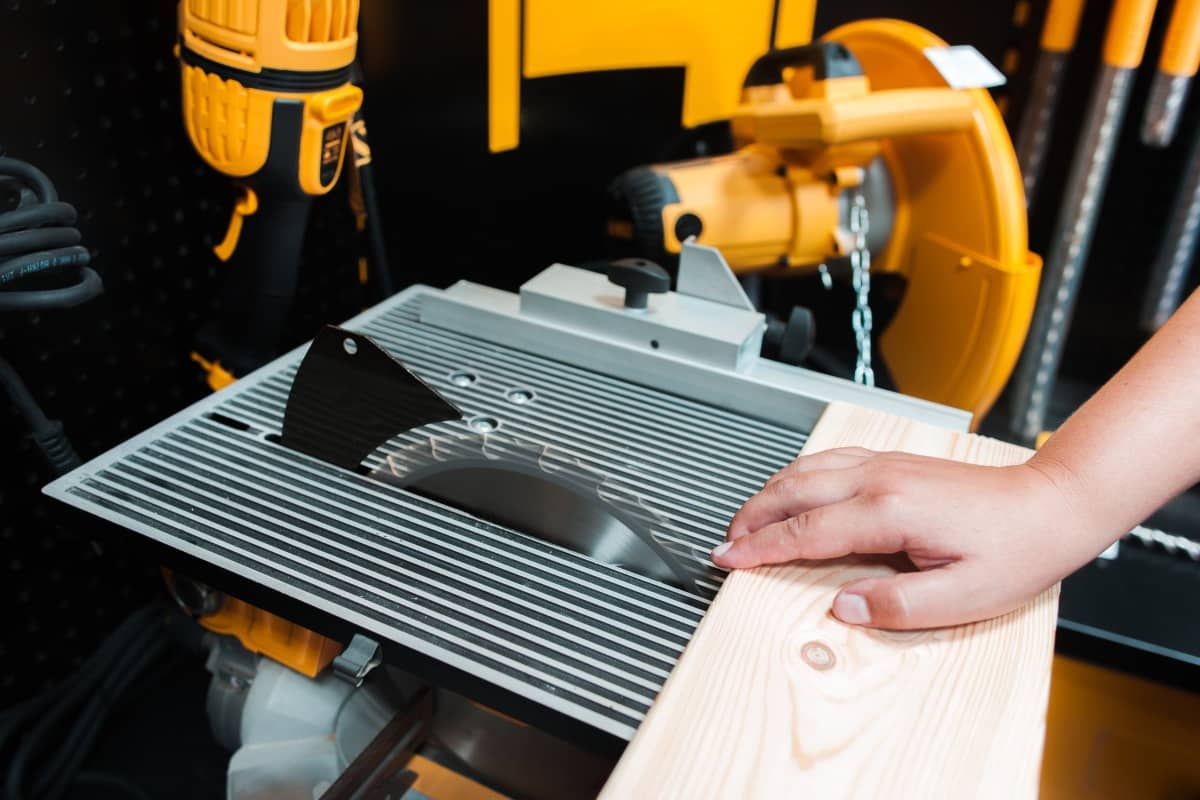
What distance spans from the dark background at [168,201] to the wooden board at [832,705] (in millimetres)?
528

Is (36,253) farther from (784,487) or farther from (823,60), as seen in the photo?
(823,60)

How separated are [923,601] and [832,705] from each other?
0.09 meters

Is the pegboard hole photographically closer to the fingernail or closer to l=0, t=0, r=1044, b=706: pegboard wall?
l=0, t=0, r=1044, b=706: pegboard wall

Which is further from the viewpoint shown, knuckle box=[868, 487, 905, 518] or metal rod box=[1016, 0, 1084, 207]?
metal rod box=[1016, 0, 1084, 207]

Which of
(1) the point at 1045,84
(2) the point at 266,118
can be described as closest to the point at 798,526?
(2) the point at 266,118

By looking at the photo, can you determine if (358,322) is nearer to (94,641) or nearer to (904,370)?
(94,641)

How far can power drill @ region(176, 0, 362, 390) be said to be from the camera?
0.83 metres

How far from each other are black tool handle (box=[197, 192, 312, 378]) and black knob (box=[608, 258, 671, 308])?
364 millimetres

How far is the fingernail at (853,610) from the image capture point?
0.55 metres

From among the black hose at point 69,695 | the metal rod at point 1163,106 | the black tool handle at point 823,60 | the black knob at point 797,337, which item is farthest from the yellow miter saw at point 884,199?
the black hose at point 69,695

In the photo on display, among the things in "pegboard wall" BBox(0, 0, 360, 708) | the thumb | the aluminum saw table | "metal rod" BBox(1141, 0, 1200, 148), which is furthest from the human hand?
"metal rod" BBox(1141, 0, 1200, 148)

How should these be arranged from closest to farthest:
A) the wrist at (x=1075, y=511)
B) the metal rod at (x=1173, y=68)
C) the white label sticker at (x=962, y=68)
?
1. the wrist at (x=1075, y=511)
2. the white label sticker at (x=962, y=68)
3. the metal rod at (x=1173, y=68)

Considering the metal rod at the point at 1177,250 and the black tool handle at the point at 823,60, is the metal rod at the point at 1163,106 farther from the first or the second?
the black tool handle at the point at 823,60

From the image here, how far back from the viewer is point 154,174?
42.4 inches
